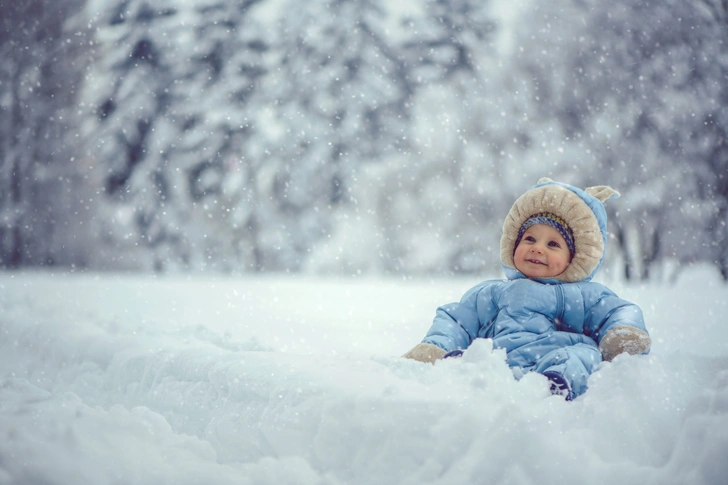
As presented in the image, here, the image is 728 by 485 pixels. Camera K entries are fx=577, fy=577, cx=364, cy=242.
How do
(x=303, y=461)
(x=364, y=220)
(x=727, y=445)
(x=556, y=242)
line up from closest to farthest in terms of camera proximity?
(x=727, y=445) → (x=303, y=461) → (x=556, y=242) → (x=364, y=220)

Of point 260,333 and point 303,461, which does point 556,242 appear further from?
point 260,333

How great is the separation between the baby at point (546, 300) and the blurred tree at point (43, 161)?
4310mm

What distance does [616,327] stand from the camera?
1.55m

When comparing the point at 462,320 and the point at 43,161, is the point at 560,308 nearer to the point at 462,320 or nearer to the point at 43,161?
the point at 462,320

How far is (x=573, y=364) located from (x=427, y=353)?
401 mm

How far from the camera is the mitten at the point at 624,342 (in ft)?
4.85

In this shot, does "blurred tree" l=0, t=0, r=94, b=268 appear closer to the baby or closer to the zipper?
the baby

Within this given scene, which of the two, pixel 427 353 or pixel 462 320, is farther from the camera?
pixel 462 320

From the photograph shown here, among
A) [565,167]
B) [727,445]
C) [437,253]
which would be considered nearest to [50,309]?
[727,445]

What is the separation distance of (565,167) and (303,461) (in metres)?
4.29

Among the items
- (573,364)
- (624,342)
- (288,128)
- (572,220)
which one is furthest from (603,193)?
(288,128)

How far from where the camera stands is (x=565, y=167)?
4.79 meters

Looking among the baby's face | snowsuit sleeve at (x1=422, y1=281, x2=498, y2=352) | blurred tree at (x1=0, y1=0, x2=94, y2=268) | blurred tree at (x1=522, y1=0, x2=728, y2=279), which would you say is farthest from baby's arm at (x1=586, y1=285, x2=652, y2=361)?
blurred tree at (x1=0, y1=0, x2=94, y2=268)

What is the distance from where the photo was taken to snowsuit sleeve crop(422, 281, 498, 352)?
172 centimetres
